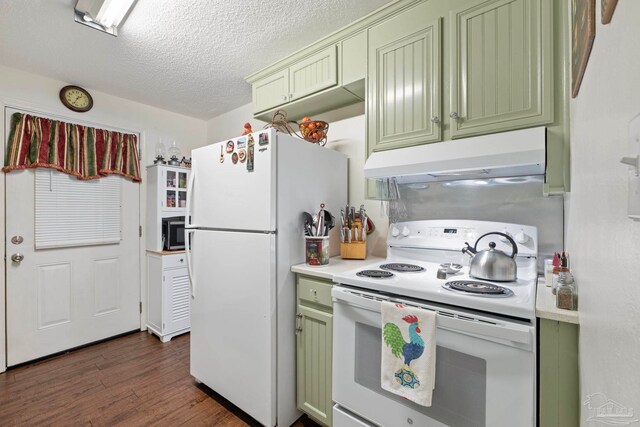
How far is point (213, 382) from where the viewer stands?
1946 millimetres

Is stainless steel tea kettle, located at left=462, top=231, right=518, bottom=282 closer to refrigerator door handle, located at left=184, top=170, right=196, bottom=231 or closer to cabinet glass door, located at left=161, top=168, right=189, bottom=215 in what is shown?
refrigerator door handle, located at left=184, top=170, right=196, bottom=231

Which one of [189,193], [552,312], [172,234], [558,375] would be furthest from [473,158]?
[172,234]

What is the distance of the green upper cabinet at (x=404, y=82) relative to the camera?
4.93 feet

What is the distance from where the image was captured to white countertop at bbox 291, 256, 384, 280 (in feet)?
5.09

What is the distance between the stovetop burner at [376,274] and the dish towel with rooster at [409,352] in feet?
0.58

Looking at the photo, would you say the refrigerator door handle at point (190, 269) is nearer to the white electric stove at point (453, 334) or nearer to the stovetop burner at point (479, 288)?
the white electric stove at point (453, 334)

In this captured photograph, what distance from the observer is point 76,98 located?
8.70 feet

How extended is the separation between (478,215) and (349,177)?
942 mm

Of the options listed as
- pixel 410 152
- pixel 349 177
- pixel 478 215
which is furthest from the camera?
pixel 349 177

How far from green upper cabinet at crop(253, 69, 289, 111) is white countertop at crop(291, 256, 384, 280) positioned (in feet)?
4.17

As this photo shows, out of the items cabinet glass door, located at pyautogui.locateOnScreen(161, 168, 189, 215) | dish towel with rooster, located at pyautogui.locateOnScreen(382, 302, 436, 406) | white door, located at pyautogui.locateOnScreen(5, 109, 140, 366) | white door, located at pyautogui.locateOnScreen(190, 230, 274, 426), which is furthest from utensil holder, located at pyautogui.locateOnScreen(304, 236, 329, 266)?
white door, located at pyautogui.locateOnScreen(5, 109, 140, 366)

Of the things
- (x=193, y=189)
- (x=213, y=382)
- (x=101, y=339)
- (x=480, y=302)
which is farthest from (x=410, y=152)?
(x=101, y=339)

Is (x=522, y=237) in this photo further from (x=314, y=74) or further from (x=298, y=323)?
(x=314, y=74)

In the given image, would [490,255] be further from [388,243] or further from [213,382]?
[213,382]
